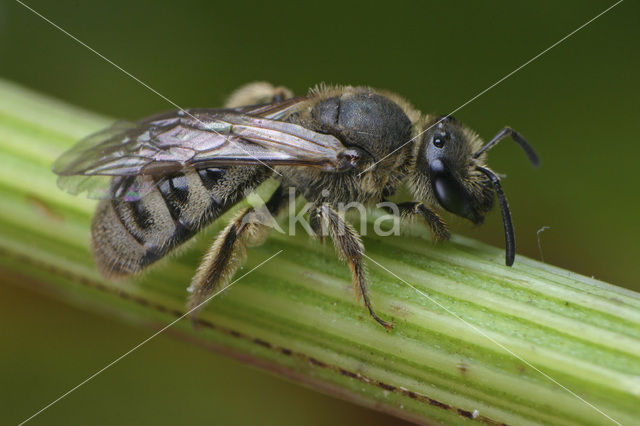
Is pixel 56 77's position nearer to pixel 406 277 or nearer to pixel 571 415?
pixel 406 277

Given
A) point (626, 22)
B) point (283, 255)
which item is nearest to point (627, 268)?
point (626, 22)

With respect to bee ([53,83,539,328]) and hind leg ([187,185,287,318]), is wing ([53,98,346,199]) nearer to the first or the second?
bee ([53,83,539,328])

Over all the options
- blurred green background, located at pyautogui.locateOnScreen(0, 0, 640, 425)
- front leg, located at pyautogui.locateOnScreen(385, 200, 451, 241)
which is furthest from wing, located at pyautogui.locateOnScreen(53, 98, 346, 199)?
blurred green background, located at pyautogui.locateOnScreen(0, 0, 640, 425)

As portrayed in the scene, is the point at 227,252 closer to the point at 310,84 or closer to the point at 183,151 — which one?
the point at 183,151

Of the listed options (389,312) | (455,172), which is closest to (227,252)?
(389,312)

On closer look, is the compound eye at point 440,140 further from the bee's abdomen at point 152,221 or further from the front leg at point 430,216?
the bee's abdomen at point 152,221

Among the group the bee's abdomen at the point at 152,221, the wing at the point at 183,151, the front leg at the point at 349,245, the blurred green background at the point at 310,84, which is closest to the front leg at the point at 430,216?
the blurred green background at the point at 310,84
